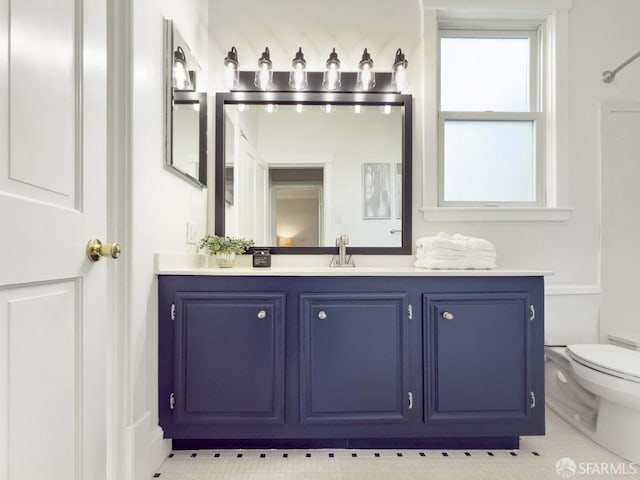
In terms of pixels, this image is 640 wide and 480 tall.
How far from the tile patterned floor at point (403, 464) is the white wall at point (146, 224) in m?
0.25

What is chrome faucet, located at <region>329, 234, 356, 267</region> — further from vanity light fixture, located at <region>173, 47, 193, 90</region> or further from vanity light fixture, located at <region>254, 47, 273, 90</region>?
vanity light fixture, located at <region>173, 47, 193, 90</region>

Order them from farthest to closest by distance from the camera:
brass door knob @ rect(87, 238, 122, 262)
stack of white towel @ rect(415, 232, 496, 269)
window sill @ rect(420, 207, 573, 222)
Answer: window sill @ rect(420, 207, 573, 222)
stack of white towel @ rect(415, 232, 496, 269)
brass door knob @ rect(87, 238, 122, 262)

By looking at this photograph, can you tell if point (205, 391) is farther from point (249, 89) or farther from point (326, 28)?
point (326, 28)

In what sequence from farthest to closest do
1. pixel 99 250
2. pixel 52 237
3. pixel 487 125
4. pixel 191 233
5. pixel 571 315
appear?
1. pixel 487 125
2. pixel 571 315
3. pixel 191 233
4. pixel 99 250
5. pixel 52 237

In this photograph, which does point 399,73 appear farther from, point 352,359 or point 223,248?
point 352,359

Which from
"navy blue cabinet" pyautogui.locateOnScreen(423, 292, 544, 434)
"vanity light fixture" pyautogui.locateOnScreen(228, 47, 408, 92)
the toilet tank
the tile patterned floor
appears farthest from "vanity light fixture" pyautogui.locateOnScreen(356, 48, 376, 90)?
the tile patterned floor

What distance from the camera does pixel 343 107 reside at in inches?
86.0

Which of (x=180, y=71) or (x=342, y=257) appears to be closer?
(x=180, y=71)

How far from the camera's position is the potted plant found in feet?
6.41

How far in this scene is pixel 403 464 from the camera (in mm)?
1593

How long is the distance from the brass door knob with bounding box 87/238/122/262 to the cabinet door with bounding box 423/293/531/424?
1295mm

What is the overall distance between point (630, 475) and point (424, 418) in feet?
2.93

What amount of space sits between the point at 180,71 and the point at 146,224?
82 centimetres

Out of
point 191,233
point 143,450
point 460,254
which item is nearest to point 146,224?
point 191,233
